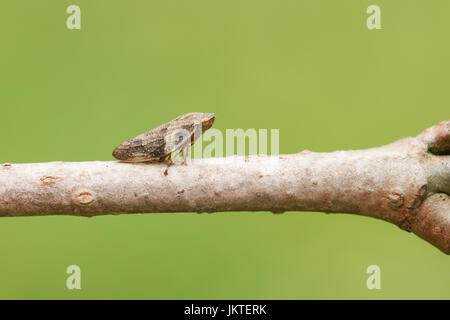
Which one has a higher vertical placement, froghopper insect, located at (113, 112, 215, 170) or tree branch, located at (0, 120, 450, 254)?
froghopper insect, located at (113, 112, 215, 170)

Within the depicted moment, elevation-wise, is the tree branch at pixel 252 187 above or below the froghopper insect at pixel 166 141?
below

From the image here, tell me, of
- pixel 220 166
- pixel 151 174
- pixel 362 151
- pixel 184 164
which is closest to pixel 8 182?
pixel 151 174

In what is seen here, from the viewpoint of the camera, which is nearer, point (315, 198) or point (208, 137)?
point (315, 198)

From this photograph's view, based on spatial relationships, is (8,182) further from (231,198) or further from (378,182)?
(378,182)

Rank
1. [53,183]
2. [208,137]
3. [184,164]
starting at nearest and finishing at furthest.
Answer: [53,183] < [184,164] < [208,137]

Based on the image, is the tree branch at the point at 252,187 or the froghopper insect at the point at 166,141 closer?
the tree branch at the point at 252,187

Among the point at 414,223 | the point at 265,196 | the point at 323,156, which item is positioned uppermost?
the point at 323,156
